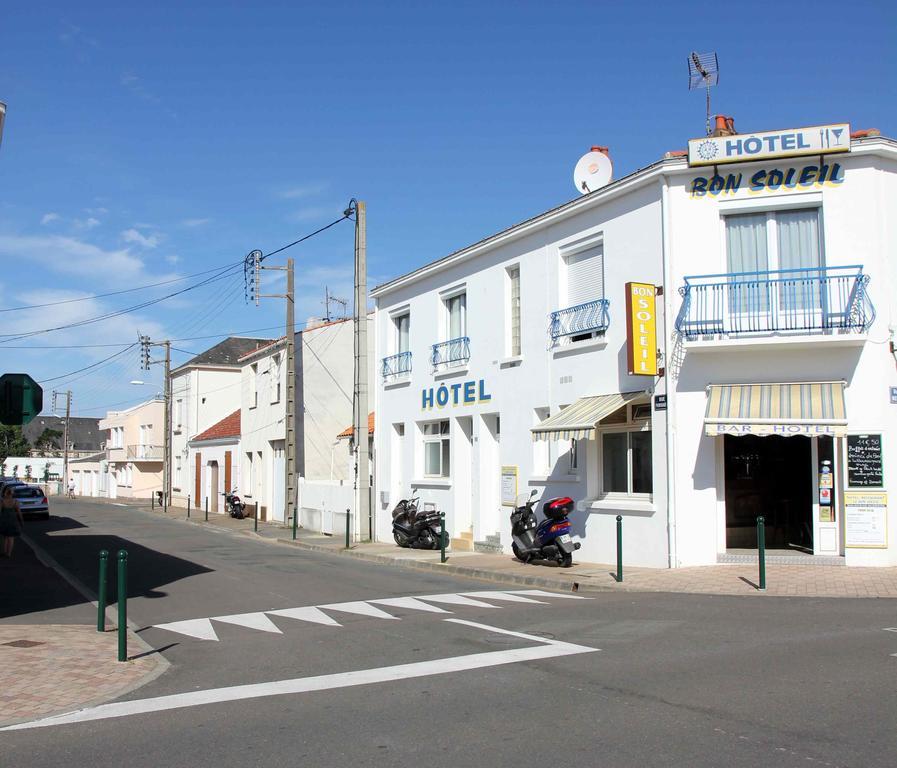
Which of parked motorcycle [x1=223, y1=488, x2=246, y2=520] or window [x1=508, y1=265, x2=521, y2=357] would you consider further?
parked motorcycle [x1=223, y1=488, x2=246, y2=520]

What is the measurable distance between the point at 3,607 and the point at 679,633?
9.35 m

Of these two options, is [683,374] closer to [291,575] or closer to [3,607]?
[291,575]

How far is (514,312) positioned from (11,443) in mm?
81559

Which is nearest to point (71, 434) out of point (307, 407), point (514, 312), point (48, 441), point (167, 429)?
point (48, 441)

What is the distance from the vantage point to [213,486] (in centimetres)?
4312

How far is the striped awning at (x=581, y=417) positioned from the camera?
51.6 feet

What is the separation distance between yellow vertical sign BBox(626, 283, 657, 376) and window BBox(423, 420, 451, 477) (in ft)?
25.6

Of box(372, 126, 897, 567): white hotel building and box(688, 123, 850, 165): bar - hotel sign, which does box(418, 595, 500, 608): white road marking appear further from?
box(688, 123, 850, 165): bar - hotel sign

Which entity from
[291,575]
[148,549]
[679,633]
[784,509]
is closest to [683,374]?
[784,509]

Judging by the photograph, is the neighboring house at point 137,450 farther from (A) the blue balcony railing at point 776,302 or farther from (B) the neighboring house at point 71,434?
(A) the blue balcony railing at point 776,302

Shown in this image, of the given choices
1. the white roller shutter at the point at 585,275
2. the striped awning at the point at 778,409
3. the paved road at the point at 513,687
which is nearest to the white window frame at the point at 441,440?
the white roller shutter at the point at 585,275

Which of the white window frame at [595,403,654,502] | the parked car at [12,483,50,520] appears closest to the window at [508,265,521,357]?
the white window frame at [595,403,654,502]

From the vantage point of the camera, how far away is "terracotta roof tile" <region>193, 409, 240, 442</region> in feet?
135

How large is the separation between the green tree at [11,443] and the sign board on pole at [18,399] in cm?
7453
